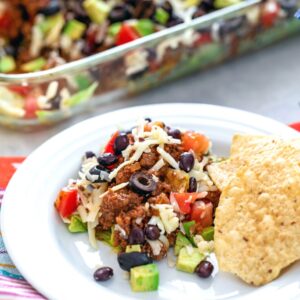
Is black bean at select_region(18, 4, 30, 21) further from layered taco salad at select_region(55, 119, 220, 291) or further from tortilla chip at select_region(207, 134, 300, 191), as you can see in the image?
tortilla chip at select_region(207, 134, 300, 191)

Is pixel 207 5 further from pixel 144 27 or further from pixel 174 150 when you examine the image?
pixel 174 150

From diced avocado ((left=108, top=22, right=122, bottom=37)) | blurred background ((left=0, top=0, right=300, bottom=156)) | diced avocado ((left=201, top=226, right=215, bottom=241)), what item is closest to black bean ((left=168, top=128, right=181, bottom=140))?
diced avocado ((left=201, top=226, right=215, bottom=241))

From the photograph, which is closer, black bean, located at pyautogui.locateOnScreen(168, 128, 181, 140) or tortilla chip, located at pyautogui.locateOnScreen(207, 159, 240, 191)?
tortilla chip, located at pyautogui.locateOnScreen(207, 159, 240, 191)

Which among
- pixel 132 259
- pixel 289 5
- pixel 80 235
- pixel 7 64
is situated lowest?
pixel 7 64

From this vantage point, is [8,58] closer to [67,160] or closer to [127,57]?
[127,57]

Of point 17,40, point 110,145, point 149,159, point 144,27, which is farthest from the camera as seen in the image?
point 17,40

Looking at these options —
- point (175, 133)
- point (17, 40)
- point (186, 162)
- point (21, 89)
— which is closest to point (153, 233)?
point (186, 162)

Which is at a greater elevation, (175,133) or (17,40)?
(175,133)
